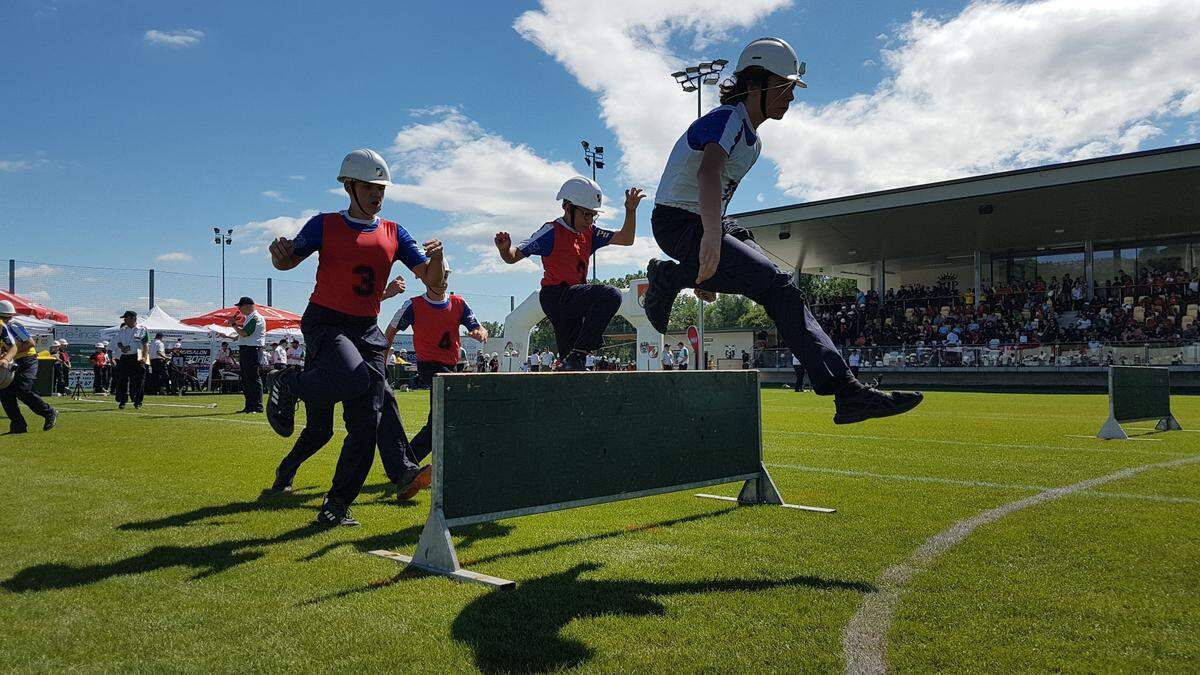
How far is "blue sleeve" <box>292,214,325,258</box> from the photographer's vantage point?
15.4ft

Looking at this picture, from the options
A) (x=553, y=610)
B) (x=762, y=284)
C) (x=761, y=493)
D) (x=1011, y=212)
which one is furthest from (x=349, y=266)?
(x=1011, y=212)

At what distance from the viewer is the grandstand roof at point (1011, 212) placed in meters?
29.3

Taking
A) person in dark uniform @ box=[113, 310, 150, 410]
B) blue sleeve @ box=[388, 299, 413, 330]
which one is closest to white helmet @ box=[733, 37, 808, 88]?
blue sleeve @ box=[388, 299, 413, 330]

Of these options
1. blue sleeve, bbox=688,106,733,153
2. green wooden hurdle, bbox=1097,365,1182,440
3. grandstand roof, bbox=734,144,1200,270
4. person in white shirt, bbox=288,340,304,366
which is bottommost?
green wooden hurdle, bbox=1097,365,1182,440

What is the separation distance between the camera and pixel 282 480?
249 inches

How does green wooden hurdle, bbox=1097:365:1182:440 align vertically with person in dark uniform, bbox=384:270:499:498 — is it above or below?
below

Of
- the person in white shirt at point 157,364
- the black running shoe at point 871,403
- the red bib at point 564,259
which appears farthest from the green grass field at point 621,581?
the person in white shirt at point 157,364

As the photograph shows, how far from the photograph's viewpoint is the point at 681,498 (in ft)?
19.1

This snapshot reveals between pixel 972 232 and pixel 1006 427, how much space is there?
30899mm

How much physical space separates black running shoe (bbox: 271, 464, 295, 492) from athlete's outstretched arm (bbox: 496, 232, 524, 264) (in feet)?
8.11

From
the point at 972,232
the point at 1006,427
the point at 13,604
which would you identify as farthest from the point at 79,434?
the point at 972,232

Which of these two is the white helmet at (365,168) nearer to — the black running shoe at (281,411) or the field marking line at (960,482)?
the black running shoe at (281,411)

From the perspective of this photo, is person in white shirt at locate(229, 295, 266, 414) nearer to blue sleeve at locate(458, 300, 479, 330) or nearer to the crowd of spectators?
blue sleeve at locate(458, 300, 479, 330)

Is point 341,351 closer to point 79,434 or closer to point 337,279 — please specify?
point 337,279
